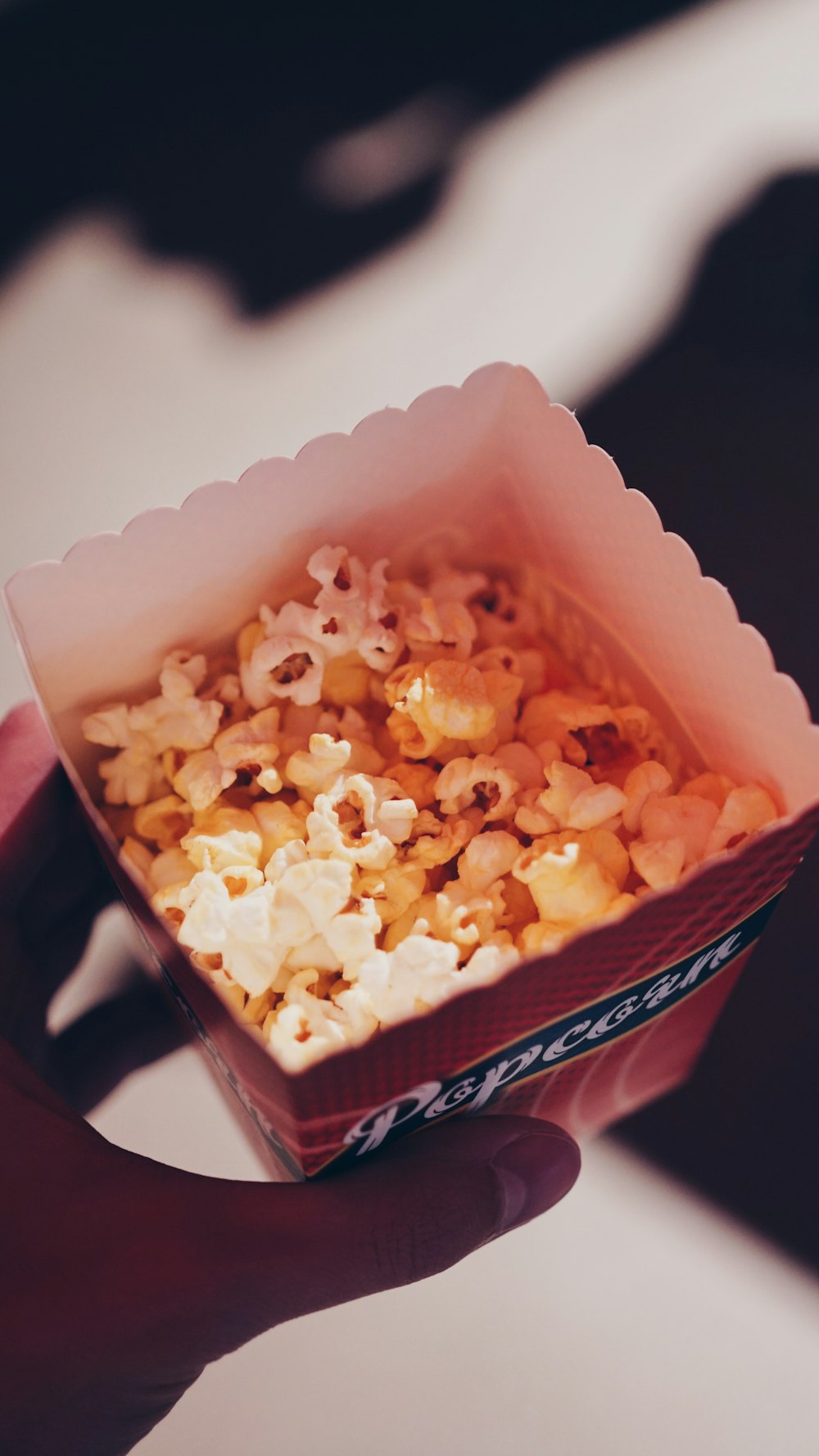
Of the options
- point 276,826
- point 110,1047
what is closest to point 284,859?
point 276,826

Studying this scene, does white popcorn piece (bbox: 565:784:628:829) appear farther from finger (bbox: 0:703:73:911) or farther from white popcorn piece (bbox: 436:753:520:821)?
finger (bbox: 0:703:73:911)

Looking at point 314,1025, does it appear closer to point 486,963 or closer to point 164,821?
point 486,963

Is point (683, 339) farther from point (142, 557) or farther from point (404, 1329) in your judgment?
point (404, 1329)

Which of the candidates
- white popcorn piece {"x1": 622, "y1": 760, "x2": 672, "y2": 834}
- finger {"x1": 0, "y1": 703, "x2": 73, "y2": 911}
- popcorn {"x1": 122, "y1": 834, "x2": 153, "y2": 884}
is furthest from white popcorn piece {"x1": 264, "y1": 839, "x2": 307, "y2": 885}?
finger {"x1": 0, "y1": 703, "x2": 73, "y2": 911}

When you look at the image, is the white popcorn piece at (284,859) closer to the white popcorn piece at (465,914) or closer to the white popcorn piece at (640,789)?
the white popcorn piece at (465,914)

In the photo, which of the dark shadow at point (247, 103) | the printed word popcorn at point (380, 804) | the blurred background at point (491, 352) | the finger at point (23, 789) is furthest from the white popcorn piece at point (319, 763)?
the dark shadow at point (247, 103)
